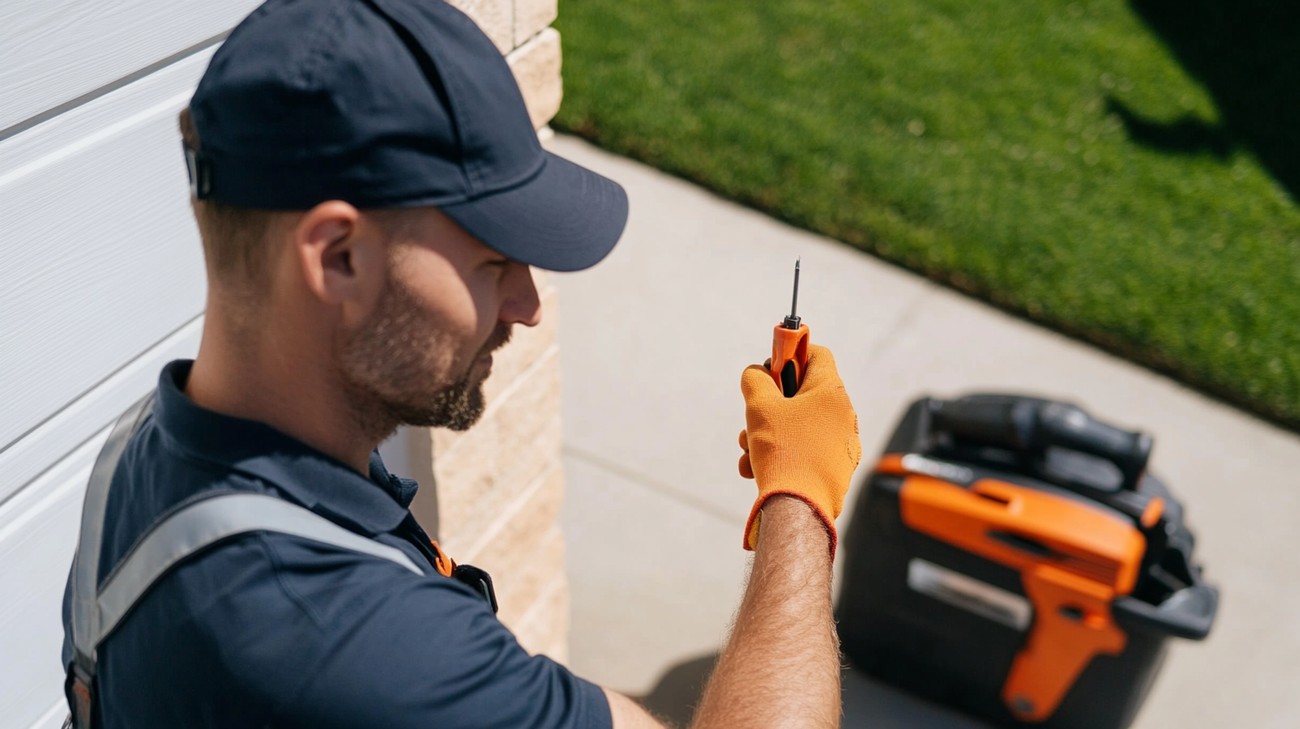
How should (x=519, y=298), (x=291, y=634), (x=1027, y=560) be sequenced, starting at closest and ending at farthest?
(x=291, y=634) < (x=519, y=298) < (x=1027, y=560)

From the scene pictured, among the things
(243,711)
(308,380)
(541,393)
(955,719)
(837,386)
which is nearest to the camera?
(243,711)

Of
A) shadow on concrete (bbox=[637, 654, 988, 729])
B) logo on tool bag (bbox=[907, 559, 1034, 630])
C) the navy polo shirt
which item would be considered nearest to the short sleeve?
the navy polo shirt

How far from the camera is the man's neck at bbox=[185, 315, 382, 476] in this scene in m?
1.42

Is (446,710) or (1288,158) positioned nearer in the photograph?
(446,710)

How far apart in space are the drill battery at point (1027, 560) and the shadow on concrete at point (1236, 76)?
138 inches

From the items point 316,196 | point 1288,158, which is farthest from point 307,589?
point 1288,158

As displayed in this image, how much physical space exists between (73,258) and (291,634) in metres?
0.85

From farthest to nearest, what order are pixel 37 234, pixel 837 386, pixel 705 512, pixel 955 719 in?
pixel 705 512 → pixel 955 719 → pixel 837 386 → pixel 37 234

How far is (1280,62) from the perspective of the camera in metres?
6.84

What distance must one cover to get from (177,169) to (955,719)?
8.95 ft

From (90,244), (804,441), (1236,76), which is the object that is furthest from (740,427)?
(1236,76)

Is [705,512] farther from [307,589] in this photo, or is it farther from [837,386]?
[307,589]

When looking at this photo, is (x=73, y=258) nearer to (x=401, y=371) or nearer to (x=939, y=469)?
(x=401, y=371)

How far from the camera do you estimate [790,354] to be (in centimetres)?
197
